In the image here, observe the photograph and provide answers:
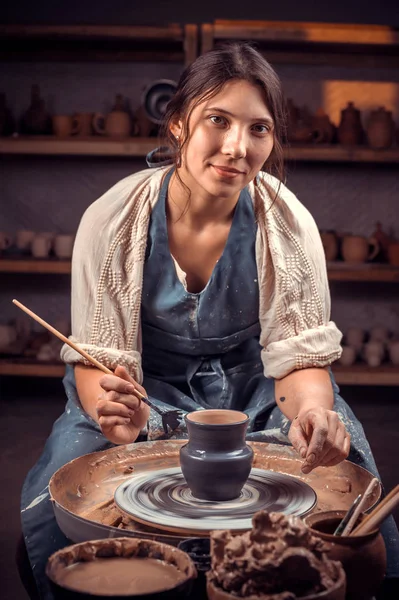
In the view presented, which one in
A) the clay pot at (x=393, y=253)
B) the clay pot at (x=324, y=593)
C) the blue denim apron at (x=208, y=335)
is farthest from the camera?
the clay pot at (x=393, y=253)

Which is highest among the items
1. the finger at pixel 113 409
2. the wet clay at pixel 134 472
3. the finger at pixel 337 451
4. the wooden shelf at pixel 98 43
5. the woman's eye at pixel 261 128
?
the wooden shelf at pixel 98 43

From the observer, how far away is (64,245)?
4.20m

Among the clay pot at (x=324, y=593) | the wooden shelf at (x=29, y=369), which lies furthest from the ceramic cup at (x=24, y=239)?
the clay pot at (x=324, y=593)

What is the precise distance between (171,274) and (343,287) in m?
2.78

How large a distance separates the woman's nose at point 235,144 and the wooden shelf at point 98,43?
8.35 ft

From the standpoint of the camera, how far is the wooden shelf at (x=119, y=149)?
4027mm

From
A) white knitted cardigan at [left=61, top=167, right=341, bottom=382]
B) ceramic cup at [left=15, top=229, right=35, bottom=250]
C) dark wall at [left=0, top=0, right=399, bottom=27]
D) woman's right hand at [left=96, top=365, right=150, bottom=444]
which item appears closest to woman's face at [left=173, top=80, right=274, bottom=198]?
white knitted cardigan at [left=61, top=167, right=341, bottom=382]

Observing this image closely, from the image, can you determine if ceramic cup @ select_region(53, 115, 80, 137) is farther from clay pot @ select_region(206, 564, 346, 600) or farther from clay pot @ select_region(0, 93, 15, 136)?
clay pot @ select_region(206, 564, 346, 600)

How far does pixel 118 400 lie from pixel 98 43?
3.30 m

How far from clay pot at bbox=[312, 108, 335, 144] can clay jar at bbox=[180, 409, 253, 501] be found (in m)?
3.11

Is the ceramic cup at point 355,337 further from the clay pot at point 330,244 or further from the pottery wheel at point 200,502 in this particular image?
the pottery wheel at point 200,502

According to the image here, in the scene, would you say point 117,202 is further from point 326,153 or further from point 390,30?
point 390,30

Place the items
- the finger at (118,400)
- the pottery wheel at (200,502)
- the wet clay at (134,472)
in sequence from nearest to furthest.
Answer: the pottery wheel at (200,502) → the wet clay at (134,472) → the finger at (118,400)

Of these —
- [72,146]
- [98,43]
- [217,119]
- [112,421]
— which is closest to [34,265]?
[72,146]
